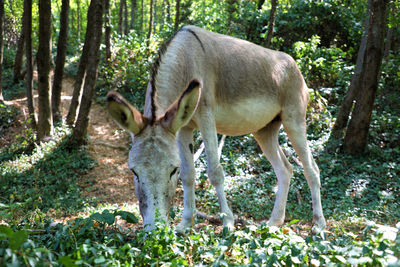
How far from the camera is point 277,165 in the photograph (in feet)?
19.3

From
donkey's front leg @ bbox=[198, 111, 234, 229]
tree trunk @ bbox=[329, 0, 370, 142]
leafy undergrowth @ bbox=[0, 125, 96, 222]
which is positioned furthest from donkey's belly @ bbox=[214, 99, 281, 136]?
tree trunk @ bbox=[329, 0, 370, 142]

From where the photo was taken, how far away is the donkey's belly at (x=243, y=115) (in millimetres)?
4859

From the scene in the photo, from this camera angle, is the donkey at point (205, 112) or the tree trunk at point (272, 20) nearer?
the donkey at point (205, 112)

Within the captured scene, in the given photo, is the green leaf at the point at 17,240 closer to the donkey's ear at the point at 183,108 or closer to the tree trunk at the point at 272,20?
the donkey's ear at the point at 183,108

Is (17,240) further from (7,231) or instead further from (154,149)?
(154,149)

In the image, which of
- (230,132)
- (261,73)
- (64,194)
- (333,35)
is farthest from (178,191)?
(333,35)

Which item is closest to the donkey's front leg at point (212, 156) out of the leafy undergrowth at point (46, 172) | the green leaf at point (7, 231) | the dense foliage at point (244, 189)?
the dense foliage at point (244, 189)

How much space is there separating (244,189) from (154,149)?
5.21 metres

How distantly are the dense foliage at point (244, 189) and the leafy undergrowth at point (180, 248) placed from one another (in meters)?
0.01

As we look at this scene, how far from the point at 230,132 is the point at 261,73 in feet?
3.45

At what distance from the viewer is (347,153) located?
9.63 meters

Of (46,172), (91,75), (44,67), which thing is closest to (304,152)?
(91,75)

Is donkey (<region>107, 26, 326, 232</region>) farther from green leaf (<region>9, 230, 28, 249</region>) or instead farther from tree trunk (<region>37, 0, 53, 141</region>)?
tree trunk (<region>37, 0, 53, 141</region>)

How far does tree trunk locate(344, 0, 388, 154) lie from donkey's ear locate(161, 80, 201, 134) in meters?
7.42
